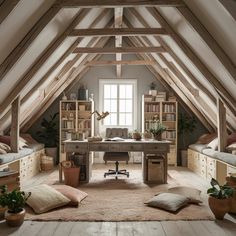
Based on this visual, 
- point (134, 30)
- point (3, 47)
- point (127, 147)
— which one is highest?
point (134, 30)

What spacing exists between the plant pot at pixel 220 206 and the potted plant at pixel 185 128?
4.76 m

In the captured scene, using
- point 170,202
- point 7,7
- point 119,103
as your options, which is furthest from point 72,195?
point 119,103

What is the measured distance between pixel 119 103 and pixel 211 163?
3.76 meters

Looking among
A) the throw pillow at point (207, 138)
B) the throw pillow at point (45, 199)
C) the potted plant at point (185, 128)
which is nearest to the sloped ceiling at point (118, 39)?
the throw pillow at point (207, 138)

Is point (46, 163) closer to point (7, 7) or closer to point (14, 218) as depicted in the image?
point (14, 218)

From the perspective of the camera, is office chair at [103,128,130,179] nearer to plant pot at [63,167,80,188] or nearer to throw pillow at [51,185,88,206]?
plant pot at [63,167,80,188]

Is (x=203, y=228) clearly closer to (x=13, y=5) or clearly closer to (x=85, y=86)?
(x=13, y=5)

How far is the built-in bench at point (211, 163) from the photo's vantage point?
520 centimetres

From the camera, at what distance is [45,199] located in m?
4.14

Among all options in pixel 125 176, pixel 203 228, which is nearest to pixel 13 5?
pixel 203 228

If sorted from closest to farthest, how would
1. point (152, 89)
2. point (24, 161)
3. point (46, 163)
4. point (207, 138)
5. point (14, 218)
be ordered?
point (14, 218) → point (24, 161) → point (46, 163) → point (207, 138) → point (152, 89)

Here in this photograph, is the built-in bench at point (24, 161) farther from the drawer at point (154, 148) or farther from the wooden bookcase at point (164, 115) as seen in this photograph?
the wooden bookcase at point (164, 115)

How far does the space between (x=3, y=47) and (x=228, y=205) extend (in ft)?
11.5

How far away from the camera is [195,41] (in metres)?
4.79
